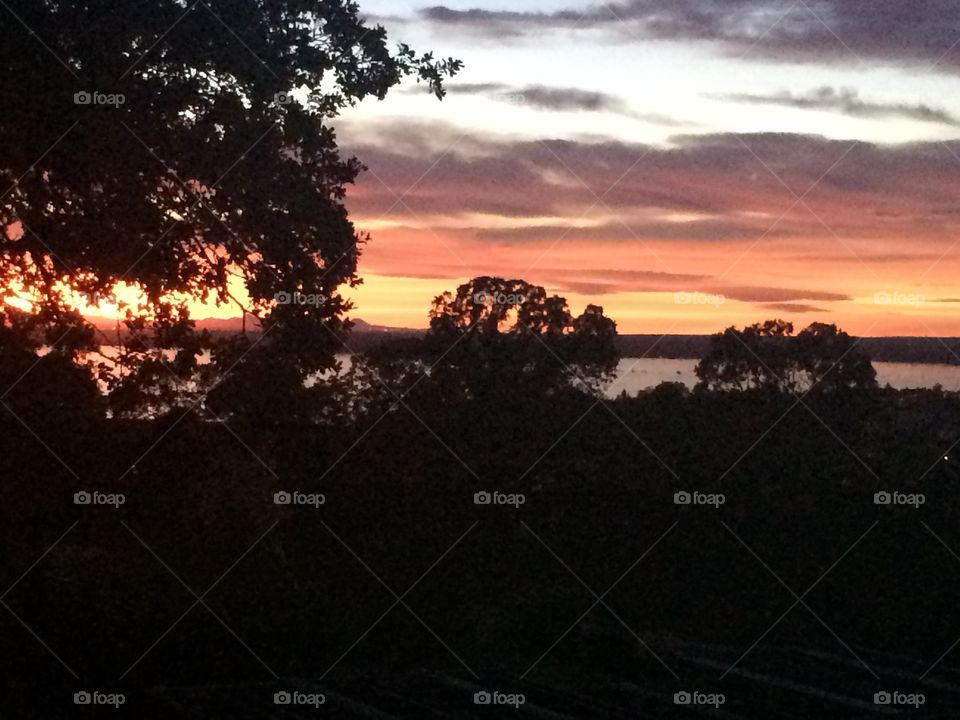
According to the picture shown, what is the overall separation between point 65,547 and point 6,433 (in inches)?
82.4

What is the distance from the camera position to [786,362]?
40.1 metres

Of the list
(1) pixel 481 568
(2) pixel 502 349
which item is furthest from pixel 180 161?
(2) pixel 502 349

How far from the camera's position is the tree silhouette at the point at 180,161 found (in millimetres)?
15594

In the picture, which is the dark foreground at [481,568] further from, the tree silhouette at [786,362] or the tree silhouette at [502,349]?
the tree silhouette at [786,362]

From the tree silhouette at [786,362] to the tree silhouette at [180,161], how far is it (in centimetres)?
2250

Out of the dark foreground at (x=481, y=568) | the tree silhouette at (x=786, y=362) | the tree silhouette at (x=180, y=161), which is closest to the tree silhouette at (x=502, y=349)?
the dark foreground at (x=481, y=568)

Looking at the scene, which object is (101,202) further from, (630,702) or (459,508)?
(459,508)

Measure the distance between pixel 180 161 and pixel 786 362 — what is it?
1092 inches

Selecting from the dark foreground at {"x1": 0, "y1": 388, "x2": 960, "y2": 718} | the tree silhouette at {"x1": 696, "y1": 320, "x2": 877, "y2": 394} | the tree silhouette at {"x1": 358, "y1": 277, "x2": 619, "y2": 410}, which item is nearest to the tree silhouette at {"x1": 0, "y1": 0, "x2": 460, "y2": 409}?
the dark foreground at {"x1": 0, "y1": 388, "x2": 960, "y2": 718}

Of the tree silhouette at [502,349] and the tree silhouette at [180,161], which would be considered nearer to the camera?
the tree silhouette at [180,161]

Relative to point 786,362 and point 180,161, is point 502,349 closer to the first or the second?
point 786,362

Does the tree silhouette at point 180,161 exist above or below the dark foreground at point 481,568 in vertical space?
above

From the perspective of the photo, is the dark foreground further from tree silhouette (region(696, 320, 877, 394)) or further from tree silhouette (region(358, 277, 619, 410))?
tree silhouette (region(696, 320, 877, 394))

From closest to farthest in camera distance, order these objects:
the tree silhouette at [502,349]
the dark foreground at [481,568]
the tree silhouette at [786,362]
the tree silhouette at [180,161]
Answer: the tree silhouette at [180,161] → the dark foreground at [481,568] → the tree silhouette at [502,349] → the tree silhouette at [786,362]
